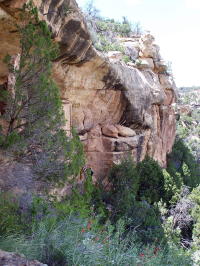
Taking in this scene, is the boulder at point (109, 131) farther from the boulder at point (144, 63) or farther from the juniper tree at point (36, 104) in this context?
the juniper tree at point (36, 104)

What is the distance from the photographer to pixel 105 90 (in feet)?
36.2

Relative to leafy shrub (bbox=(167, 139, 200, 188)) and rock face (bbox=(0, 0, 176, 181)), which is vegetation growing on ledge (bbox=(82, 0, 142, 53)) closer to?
rock face (bbox=(0, 0, 176, 181))

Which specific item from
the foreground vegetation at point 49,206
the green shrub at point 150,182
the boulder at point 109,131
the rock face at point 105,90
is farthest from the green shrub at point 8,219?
the green shrub at point 150,182

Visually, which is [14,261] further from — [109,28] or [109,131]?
[109,28]

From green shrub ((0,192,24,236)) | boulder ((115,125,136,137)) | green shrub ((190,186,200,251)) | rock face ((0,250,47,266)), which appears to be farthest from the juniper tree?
boulder ((115,125,136,137))

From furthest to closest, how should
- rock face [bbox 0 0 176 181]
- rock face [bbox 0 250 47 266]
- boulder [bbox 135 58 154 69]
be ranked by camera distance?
boulder [bbox 135 58 154 69]
rock face [bbox 0 0 176 181]
rock face [bbox 0 250 47 266]

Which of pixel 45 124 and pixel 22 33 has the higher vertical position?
pixel 22 33

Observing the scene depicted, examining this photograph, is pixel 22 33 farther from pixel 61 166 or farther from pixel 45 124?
pixel 61 166

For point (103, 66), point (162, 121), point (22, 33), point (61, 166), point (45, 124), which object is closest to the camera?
point (22, 33)

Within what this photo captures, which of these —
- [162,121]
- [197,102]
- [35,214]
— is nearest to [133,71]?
[162,121]

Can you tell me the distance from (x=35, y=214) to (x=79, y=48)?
4.59 meters

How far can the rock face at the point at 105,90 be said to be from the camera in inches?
265

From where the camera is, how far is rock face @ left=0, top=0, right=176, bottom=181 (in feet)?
22.1

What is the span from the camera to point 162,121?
672 inches
